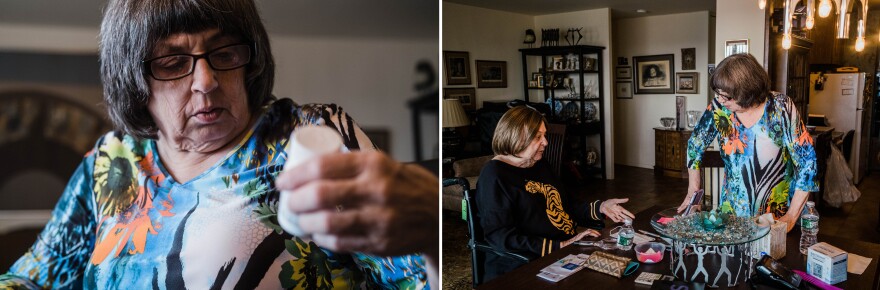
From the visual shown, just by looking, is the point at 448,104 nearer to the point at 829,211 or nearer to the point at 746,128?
the point at 746,128

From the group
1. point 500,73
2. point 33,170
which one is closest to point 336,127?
point 33,170

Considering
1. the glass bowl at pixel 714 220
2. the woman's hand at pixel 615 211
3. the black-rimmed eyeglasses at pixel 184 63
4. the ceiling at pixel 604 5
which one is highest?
the ceiling at pixel 604 5

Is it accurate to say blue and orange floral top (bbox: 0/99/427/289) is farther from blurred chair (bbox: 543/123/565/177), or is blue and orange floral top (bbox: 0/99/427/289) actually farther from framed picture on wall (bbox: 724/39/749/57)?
framed picture on wall (bbox: 724/39/749/57)

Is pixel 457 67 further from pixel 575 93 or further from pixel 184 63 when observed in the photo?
pixel 184 63

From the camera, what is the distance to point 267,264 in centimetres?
113

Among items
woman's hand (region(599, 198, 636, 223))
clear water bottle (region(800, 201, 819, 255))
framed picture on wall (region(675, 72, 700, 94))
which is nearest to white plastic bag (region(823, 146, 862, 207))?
framed picture on wall (region(675, 72, 700, 94))

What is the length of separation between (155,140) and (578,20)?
6.21 meters

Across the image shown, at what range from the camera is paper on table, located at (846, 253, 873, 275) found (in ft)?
5.49

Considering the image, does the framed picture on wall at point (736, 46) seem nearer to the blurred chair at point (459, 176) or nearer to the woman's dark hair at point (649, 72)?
the blurred chair at point (459, 176)

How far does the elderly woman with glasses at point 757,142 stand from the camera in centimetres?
214

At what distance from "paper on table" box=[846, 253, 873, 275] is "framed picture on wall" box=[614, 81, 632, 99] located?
571cm

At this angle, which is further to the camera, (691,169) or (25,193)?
(691,169)

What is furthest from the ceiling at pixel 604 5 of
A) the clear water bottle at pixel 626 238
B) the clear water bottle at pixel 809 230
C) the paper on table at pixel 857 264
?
the paper on table at pixel 857 264

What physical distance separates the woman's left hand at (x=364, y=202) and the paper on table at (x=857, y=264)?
119 cm
